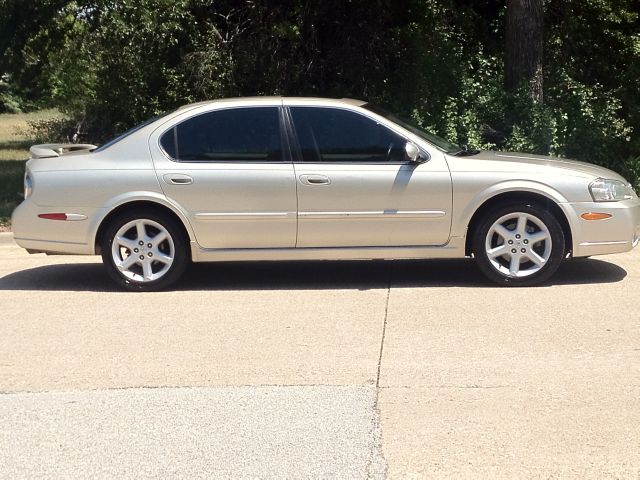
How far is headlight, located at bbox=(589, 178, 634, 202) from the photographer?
325 inches

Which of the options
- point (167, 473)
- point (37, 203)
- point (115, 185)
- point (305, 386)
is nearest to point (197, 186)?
point (115, 185)

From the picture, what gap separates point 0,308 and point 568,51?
1077 cm

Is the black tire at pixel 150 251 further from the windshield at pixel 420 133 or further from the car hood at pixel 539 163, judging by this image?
the car hood at pixel 539 163

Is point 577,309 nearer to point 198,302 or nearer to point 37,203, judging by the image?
point 198,302

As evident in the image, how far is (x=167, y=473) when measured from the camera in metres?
4.64

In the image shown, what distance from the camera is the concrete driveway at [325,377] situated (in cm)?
480

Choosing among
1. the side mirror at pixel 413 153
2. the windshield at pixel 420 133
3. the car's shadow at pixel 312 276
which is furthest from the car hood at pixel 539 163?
the car's shadow at pixel 312 276

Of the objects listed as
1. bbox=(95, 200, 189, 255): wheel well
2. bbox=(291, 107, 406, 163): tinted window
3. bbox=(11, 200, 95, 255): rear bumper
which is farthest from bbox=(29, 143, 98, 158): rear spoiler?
bbox=(291, 107, 406, 163): tinted window

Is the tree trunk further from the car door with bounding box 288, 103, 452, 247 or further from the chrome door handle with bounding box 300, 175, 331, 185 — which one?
the chrome door handle with bounding box 300, 175, 331, 185

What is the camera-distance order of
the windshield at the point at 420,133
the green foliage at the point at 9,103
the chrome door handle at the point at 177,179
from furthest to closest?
the green foliage at the point at 9,103 < the windshield at the point at 420,133 < the chrome door handle at the point at 177,179

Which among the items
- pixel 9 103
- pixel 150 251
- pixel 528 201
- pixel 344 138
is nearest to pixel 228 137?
pixel 344 138

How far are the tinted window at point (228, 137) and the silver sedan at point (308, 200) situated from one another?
1 cm

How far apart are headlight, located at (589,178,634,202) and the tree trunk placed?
199 inches

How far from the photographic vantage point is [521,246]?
27.2 feet
